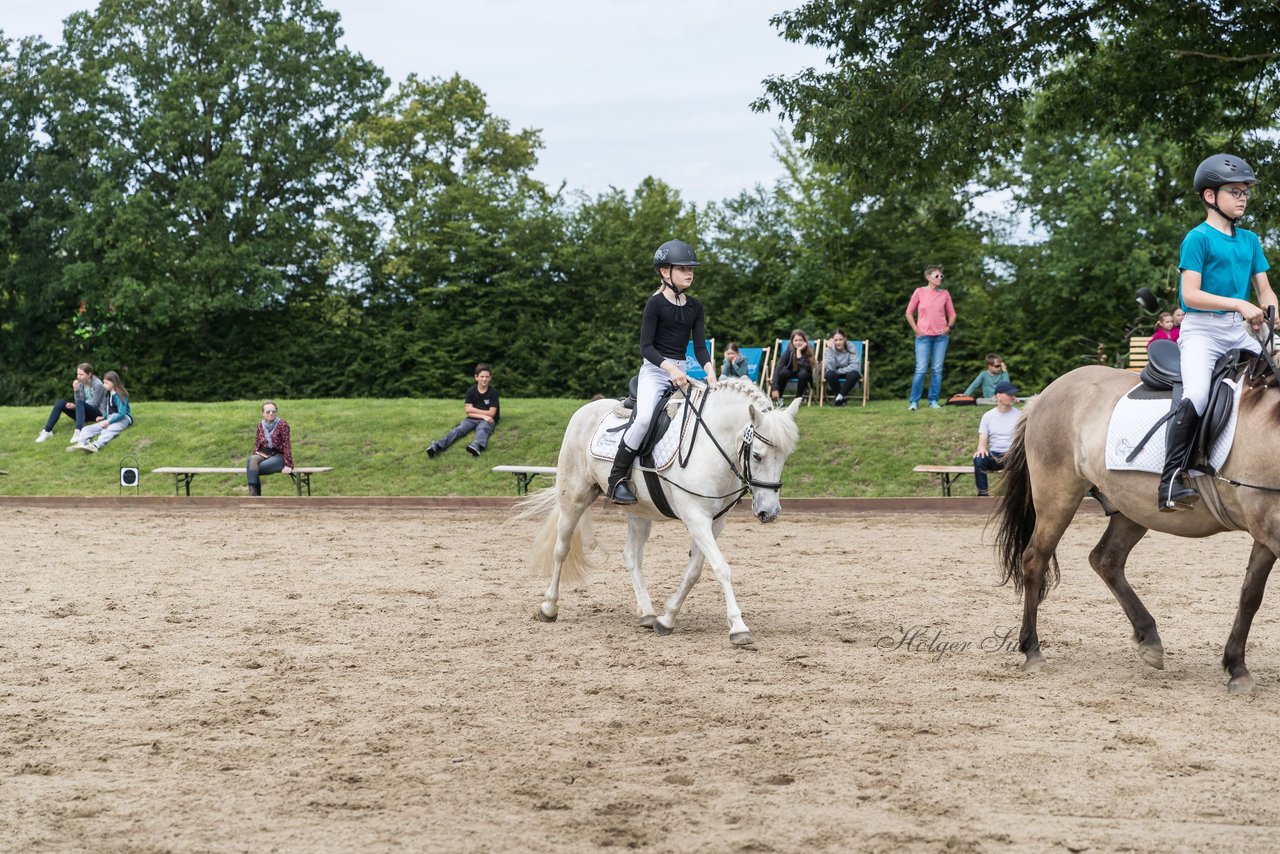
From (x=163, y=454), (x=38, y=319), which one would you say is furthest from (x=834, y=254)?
(x=38, y=319)

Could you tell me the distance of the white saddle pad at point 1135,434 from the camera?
694cm

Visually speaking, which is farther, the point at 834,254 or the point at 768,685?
the point at 834,254

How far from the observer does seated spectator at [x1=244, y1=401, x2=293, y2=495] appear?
18.3 m

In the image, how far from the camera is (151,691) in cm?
683

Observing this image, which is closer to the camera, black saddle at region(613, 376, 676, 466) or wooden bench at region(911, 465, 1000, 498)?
black saddle at region(613, 376, 676, 466)

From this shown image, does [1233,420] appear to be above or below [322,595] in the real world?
above

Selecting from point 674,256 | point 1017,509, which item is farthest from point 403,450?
point 1017,509

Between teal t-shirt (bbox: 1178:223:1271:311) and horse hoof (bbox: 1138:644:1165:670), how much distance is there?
1.84 meters

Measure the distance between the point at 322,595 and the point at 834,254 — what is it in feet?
42.7

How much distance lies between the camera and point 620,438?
29.3ft

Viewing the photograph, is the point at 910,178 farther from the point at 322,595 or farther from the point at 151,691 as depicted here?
the point at 151,691

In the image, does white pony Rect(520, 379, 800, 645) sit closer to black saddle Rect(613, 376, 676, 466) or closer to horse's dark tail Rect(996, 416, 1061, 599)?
black saddle Rect(613, 376, 676, 466)

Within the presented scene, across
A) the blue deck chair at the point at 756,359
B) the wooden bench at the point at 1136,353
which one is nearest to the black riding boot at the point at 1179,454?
the wooden bench at the point at 1136,353

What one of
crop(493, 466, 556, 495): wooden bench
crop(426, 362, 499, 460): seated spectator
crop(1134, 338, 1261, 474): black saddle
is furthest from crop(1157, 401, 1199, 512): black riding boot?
crop(426, 362, 499, 460): seated spectator
